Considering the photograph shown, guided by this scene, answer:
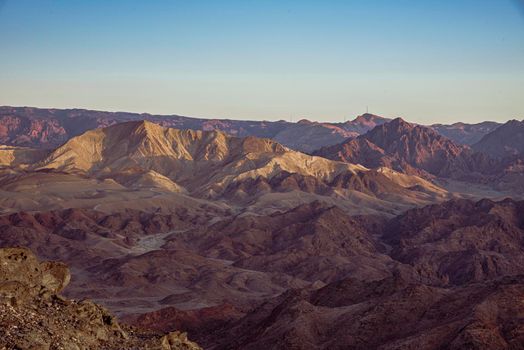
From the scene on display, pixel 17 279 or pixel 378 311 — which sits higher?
pixel 17 279

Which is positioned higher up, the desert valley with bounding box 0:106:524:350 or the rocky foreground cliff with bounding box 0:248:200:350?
the rocky foreground cliff with bounding box 0:248:200:350

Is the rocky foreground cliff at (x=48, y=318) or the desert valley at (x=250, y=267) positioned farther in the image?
the desert valley at (x=250, y=267)

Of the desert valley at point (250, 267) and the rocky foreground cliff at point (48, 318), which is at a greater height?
the rocky foreground cliff at point (48, 318)

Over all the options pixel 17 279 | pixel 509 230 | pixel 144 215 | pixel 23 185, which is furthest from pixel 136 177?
pixel 17 279

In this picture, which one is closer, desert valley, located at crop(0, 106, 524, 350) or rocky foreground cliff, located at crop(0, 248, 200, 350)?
rocky foreground cliff, located at crop(0, 248, 200, 350)

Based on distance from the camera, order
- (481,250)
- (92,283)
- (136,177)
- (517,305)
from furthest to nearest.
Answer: (136,177) < (481,250) < (92,283) < (517,305)

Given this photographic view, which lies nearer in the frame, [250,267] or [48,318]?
[48,318]

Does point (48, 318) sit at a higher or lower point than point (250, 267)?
higher

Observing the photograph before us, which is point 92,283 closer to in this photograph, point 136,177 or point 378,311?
point 378,311
